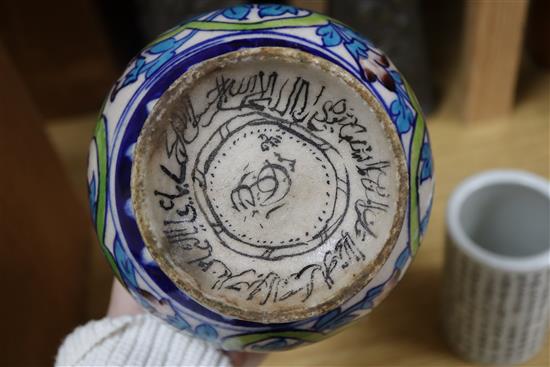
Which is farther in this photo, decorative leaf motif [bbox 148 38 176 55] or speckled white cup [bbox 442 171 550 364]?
speckled white cup [bbox 442 171 550 364]

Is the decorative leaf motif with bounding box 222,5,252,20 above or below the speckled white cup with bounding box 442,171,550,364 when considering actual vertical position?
above

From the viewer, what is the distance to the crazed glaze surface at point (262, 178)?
44cm

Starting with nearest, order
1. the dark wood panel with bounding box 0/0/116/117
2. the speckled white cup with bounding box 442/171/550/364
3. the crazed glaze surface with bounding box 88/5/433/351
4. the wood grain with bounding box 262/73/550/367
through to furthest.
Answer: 1. the crazed glaze surface with bounding box 88/5/433/351
2. the speckled white cup with bounding box 442/171/550/364
3. the wood grain with bounding box 262/73/550/367
4. the dark wood panel with bounding box 0/0/116/117

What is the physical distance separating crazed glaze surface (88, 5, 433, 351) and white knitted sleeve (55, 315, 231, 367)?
2.6 inches

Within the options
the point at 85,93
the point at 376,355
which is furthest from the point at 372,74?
the point at 85,93

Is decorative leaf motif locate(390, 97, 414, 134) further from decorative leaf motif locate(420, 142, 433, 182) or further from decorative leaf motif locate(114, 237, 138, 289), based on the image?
decorative leaf motif locate(114, 237, 138, 289)

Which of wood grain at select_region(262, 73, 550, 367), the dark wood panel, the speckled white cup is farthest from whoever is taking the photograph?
the dark wood panel

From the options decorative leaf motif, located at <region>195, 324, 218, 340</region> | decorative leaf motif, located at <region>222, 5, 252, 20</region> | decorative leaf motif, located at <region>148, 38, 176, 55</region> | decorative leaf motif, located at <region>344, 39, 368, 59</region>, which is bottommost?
decorative leaf motif, located at <region>195, 324, 218, 340</region>

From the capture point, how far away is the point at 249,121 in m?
0.47

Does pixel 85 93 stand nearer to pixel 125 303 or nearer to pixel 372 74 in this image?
pixel 125 303

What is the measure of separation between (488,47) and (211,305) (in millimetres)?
509

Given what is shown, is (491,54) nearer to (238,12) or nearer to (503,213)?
(503,213)

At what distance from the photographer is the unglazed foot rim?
0.45m

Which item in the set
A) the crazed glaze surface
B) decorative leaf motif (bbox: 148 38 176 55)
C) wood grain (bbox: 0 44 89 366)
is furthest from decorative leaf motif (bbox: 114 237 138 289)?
wood grain (bbox: 0 44 89 366)
